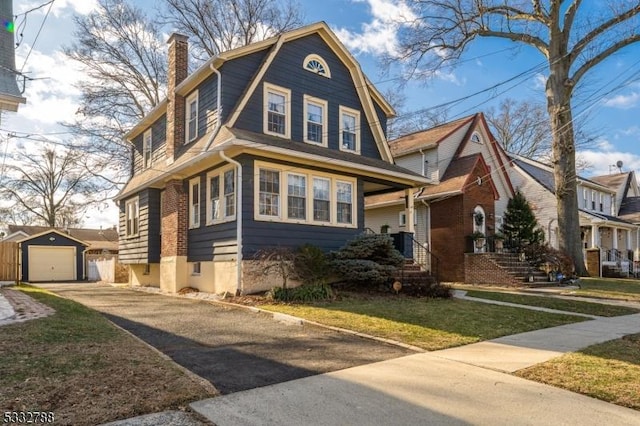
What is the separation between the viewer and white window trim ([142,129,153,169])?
60.7 feet

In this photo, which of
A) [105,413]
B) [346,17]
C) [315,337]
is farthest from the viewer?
[346,17]

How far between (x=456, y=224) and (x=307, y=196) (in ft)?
28.2

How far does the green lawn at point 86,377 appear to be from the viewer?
12.2 ft

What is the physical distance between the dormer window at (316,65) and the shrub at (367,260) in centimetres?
575

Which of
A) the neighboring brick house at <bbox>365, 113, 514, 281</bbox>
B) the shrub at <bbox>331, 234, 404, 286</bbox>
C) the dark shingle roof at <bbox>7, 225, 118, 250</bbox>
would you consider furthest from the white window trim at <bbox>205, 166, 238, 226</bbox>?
the dark shingle roof at <bbox>7, 225, 118, 250</bbox>

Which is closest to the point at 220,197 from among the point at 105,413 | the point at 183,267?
the point at 183,267

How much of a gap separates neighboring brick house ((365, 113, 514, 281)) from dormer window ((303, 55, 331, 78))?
6.35 m

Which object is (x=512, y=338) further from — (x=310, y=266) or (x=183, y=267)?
(x=183, y=267)

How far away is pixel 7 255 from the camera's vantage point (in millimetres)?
18891

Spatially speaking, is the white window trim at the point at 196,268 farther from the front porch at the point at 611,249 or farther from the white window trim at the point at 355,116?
the front porch at the point at 611,249

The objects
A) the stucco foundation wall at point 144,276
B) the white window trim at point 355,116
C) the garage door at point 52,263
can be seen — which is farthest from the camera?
the garage door at point 52,263

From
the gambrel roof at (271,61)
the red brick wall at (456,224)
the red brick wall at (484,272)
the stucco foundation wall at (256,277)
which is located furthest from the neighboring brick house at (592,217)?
the stucco foundation wall at (256,277)

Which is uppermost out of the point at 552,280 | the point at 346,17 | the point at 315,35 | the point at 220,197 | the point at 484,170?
the point at 346,17

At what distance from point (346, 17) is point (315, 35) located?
219cm
